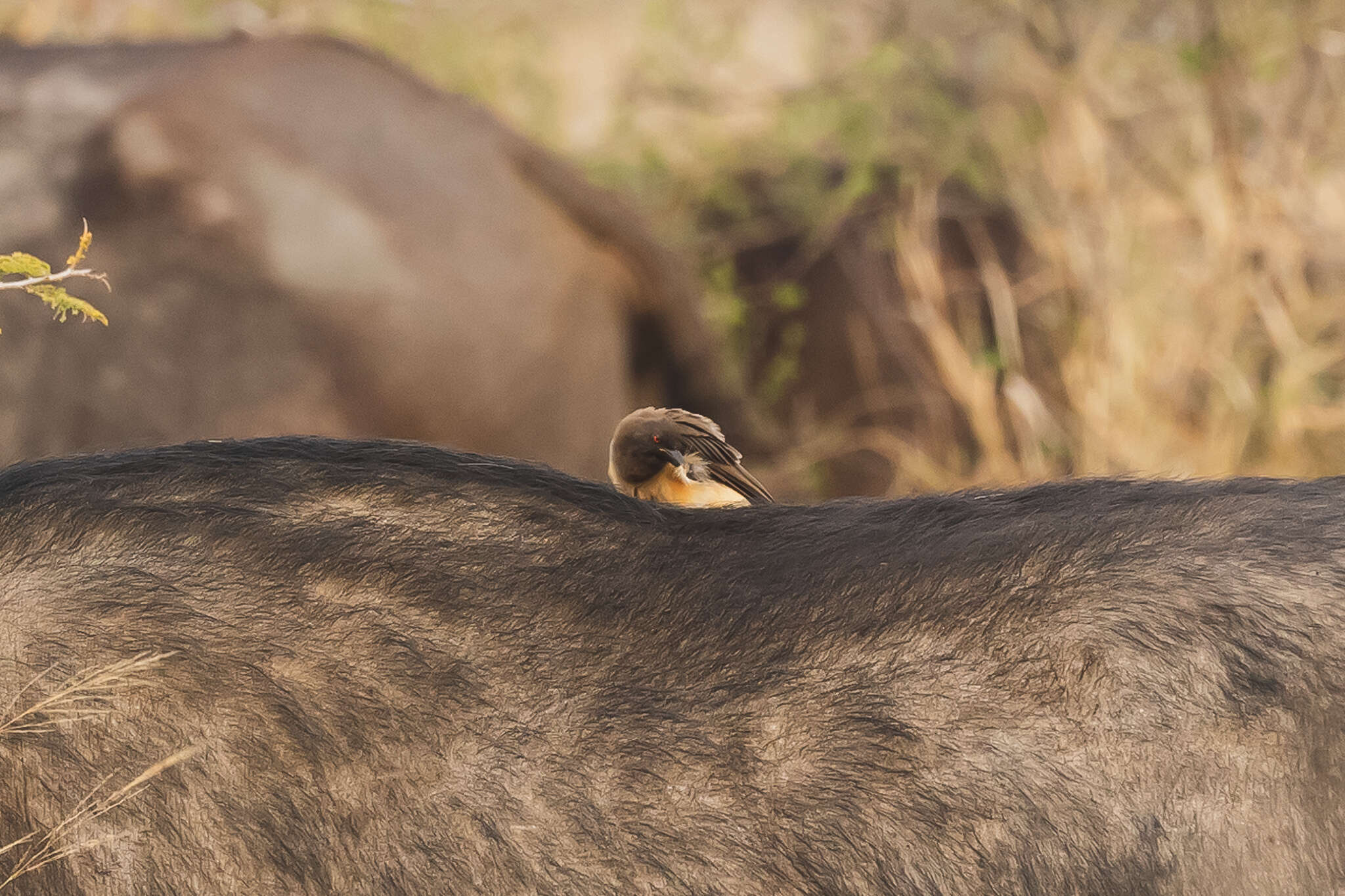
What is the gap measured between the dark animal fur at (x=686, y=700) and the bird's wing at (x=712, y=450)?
2.68 feet

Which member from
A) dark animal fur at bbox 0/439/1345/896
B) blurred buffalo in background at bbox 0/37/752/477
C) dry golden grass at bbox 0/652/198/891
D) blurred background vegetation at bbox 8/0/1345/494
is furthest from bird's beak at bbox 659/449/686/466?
blurred background vegetation at bbox 8/0/1345/494

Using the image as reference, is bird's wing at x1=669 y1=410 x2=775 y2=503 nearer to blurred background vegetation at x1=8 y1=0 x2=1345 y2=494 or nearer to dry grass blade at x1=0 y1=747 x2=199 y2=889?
dry grass blade at x1=0 y1=747 x2=199 y2=889

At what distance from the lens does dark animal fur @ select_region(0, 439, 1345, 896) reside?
3.85 ft

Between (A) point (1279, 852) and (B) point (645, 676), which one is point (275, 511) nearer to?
(B) point (645, 676)

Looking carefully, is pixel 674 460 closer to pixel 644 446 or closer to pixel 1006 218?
pixel 644 446

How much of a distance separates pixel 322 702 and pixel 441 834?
16 centimetres

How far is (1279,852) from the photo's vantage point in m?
1.14

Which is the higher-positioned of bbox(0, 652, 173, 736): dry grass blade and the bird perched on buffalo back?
the bird perched on buffalo back

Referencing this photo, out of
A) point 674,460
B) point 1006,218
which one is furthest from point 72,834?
point 1006,218

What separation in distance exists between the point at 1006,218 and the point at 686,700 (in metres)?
4.99

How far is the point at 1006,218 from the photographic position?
5.88 m

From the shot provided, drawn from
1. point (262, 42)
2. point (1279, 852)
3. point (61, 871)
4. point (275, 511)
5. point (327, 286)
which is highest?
point (262, 42)

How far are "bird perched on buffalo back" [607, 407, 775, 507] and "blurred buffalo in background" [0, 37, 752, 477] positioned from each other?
1.58m

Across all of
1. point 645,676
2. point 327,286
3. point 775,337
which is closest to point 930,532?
point 645,676
